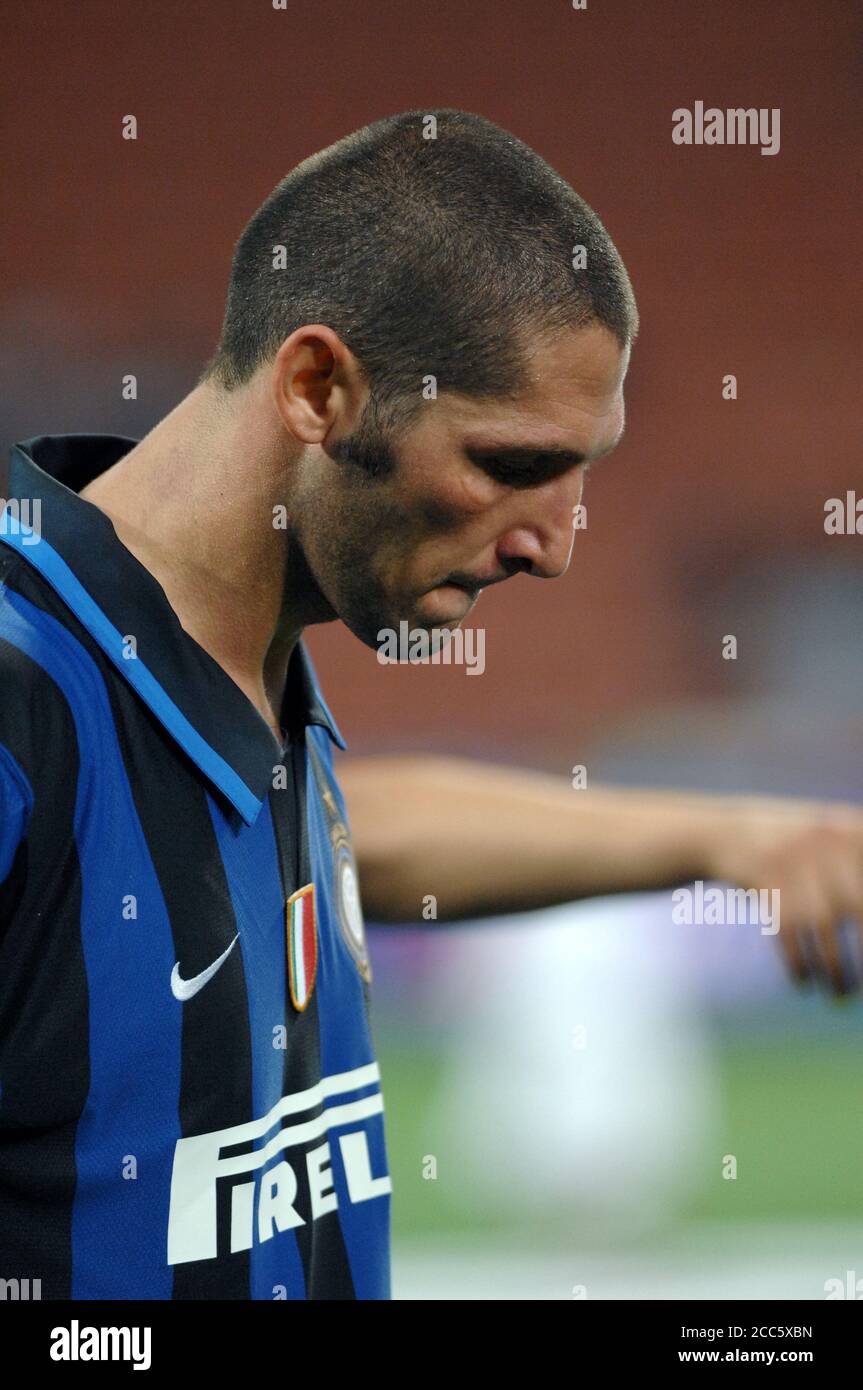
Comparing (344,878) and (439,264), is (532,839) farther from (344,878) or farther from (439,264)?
(439,264)

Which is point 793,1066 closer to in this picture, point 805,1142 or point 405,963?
point 805,1142

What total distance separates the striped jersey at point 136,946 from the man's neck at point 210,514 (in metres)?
0.02

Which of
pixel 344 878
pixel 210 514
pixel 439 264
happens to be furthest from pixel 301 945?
pixel 439 264

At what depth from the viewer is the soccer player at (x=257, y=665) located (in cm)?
53

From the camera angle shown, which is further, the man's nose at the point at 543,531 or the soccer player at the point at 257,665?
the man's nose at the point at 543,531

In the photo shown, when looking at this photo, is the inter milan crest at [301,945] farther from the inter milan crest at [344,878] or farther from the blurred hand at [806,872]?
the blurred hand at [806,872]


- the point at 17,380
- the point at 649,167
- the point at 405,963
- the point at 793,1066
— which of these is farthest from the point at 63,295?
the point at 793,1066

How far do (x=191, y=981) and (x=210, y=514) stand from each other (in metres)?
0.22

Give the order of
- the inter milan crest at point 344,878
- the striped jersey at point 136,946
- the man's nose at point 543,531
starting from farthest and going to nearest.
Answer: the inter milan crest at point 344,878, the man's nose at point 543,531, the striped jersey at point 136,946

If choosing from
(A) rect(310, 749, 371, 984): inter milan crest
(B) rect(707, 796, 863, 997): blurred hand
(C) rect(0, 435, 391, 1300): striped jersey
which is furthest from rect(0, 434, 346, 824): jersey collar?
(B) rect(707, 796, 863, 997): blurred hand

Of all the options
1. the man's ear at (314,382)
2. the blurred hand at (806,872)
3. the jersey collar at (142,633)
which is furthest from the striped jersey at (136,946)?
the blurred hand at (806,872)

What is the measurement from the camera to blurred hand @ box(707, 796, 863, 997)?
25.0 inches

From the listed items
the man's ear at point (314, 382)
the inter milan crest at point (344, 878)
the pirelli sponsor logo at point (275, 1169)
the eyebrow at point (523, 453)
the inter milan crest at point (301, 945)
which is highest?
the man's ear at point (314, 382)

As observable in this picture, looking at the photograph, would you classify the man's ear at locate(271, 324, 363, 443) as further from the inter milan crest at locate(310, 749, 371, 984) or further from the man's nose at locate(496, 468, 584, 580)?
the inter milan crest at locate(310, 749, 371, 984)
